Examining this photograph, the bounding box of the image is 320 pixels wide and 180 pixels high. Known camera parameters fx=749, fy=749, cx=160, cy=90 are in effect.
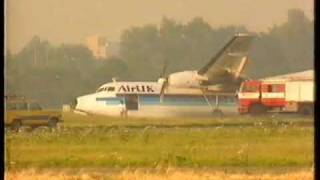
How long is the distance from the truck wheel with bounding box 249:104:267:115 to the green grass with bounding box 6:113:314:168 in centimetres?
4

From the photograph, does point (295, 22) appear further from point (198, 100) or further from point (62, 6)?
point (62, 6)

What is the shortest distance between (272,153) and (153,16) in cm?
103

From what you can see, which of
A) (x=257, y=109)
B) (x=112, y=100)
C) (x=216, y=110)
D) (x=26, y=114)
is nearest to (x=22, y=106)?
(x=26, y=114)

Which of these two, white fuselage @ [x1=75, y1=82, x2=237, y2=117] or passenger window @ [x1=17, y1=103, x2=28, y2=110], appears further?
white fuselage @ [x1=75, y1=82, x2=237, y2=117]

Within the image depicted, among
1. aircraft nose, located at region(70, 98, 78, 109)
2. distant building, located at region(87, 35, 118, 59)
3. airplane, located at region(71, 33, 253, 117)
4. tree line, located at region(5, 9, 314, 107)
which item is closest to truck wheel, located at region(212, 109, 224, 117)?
airplane, located at region(71, 33, 253, 117)

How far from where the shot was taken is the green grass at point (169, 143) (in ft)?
13.8

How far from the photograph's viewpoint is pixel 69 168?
423 cm

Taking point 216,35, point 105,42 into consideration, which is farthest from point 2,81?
point 216,35

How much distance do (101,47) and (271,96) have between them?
3.34ft

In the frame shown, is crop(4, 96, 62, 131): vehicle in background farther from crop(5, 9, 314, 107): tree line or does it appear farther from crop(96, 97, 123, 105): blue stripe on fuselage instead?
crop(96, 97, 123, 105): blue stripe on fuselage

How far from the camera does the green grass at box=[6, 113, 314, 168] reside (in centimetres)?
420

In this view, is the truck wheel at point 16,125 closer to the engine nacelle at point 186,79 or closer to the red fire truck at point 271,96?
the engine nacelle at point 186,79

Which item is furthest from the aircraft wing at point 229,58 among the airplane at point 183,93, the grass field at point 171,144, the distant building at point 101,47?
the distant building at point 101,47

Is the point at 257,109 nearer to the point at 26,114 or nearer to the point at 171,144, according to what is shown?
the point at 171,144
